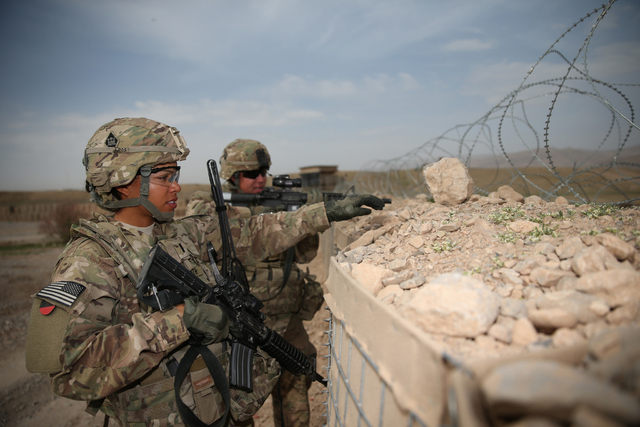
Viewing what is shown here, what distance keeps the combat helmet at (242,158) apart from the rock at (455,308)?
119 inches

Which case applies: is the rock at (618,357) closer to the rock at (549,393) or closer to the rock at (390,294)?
the rock at (549,393)

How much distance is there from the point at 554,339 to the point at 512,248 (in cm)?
64

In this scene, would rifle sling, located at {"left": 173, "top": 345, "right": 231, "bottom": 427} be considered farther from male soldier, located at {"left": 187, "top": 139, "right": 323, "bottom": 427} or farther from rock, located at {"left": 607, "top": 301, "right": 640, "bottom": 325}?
rock, located at {"left": 607, "top": 301, "right": 640, "bottom": 325}

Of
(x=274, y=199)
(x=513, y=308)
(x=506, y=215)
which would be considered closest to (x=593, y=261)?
(x=513, y=308)

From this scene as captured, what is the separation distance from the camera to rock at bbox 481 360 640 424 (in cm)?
55

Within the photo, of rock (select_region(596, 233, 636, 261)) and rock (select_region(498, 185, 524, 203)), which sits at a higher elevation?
rock (select_region(498, 185, 524, 203))

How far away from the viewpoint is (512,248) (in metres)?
1.44

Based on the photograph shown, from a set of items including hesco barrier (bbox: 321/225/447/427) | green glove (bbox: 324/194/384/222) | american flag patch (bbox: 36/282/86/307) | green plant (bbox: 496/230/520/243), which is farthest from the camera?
green glove (bbox: 324/194/384/222)

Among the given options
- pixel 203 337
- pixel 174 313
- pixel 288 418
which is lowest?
pixel 288 418

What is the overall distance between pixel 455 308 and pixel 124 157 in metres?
1.90

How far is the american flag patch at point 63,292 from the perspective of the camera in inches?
55.8

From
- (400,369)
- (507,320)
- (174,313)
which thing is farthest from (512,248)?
(174,313)

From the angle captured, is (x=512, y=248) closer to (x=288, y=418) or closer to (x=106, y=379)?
(x=106, y=379)

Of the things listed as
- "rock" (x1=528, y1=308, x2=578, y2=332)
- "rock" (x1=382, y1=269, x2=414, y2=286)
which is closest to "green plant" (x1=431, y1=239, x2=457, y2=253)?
"rock" (x1=382, y1=269, x2=414, y2=286)
